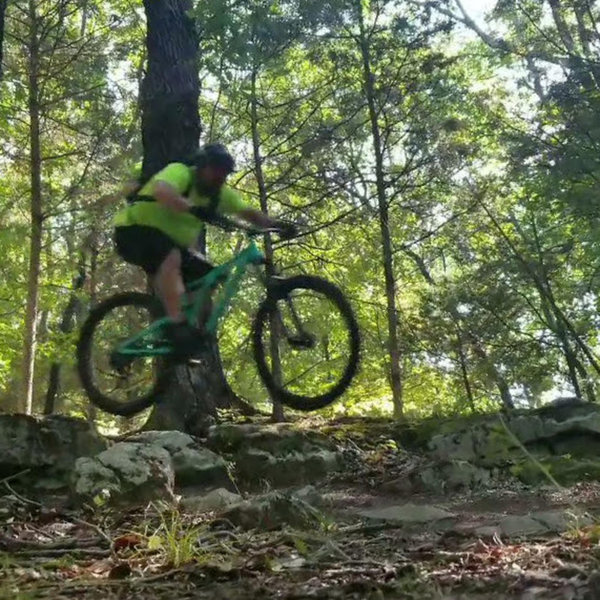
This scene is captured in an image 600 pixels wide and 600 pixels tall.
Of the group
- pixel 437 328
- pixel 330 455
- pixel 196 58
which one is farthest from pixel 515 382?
pixel 196 58

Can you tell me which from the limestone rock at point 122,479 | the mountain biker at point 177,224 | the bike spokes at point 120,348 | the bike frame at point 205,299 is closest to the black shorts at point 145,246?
the mountain biker at point 177,224

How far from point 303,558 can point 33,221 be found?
939cm

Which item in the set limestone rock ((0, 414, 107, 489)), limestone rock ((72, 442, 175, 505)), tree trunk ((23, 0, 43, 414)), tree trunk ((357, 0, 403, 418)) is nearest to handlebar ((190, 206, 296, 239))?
limestone rock ((72, 442, 175, 505))

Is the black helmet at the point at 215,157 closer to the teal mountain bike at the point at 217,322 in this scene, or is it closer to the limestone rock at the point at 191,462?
the teal mountain bike at the point at 217,322

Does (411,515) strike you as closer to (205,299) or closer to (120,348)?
(205,299)

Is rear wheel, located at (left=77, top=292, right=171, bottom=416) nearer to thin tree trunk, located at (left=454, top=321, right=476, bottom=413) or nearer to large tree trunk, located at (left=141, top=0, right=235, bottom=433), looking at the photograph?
large tree trunk, located at (left=141, top=0, right=235, bottom=433)

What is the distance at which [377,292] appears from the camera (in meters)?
15.5

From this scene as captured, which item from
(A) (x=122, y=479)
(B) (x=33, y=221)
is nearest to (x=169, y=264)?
(A) (x=122, y=479)

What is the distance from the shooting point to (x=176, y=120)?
27.9 feet

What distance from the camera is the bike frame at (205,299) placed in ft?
19.4

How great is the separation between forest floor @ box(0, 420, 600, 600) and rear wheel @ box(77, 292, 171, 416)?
1.16m

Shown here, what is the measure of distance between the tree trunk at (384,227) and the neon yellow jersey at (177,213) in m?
4.82

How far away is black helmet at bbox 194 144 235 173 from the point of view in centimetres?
542

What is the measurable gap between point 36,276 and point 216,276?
6.33m
